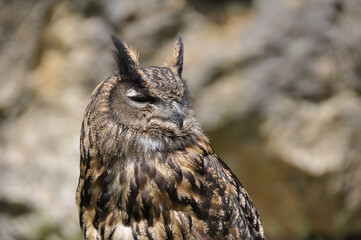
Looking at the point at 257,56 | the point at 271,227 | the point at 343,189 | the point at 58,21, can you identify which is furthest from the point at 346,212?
the point at 58,21

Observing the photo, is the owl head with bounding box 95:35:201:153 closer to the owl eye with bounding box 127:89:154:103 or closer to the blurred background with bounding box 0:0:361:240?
the owl eye with bounding box 127:89:154:103

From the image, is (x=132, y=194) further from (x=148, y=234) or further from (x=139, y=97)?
(x=139, y=97)

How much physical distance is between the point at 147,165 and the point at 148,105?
9.8 inches

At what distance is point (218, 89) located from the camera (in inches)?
165

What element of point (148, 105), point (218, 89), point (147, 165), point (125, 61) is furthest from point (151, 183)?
point (218, 89)

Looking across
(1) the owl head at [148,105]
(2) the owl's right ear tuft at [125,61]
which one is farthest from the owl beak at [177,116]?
(2) the owl's right ear tuft at [125,61]

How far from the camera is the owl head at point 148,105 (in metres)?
2.03

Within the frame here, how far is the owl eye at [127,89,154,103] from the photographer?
6.61ft

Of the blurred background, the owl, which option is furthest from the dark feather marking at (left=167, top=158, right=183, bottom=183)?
the blurred background

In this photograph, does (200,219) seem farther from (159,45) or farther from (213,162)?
(159,45)

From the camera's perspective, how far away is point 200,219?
6.76 feet

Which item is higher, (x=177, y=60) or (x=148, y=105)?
(x=177, y=60)

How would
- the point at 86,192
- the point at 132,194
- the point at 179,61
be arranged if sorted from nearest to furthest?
the point at 132,194 < the point at 86,192 < the point at 179,61

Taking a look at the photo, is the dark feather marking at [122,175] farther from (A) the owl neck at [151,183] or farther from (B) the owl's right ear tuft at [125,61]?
(B) the owl's right ear tuft at [125,61]
